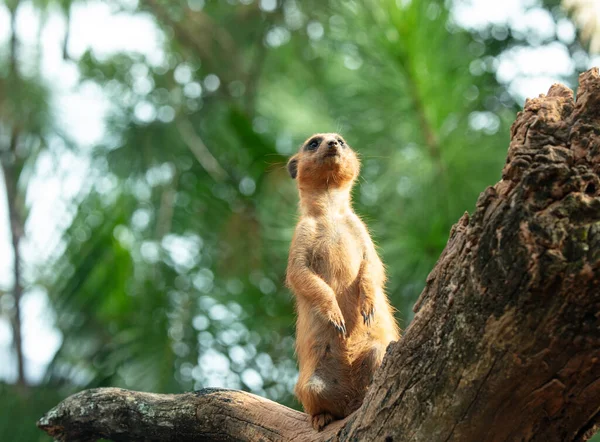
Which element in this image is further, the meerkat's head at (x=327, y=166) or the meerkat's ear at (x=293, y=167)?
the meerkat's ear at (x=293, y=167)

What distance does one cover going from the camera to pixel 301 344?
160 inches

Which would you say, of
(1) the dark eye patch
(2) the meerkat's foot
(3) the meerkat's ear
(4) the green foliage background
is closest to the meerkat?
(2) the meerkat's foot

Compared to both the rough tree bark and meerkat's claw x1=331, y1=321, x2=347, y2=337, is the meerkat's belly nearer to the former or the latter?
meerkat's claw x1=331, y1=321, x2=347, y2=337

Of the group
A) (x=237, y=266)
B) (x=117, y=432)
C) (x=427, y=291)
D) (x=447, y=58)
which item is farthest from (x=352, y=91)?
(x=427, y=291)

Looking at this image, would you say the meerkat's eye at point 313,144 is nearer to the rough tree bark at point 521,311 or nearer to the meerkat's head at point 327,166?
the meerkat's head at point 327,166

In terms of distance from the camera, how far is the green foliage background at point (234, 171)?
830 cm

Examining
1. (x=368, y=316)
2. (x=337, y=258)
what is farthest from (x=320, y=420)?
(x=337, y=258)

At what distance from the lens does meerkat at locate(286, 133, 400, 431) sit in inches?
148

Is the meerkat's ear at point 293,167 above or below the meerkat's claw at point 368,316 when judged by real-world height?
above

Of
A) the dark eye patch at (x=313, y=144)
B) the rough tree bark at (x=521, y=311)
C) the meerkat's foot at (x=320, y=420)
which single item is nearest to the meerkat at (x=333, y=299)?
the meerkat's foot at (x=320, y=420)

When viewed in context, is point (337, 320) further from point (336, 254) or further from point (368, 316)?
point (336, 254)

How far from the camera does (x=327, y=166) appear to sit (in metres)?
4.73

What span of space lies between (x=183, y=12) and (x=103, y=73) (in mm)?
2190

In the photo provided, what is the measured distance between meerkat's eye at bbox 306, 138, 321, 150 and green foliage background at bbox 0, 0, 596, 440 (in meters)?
1.35
